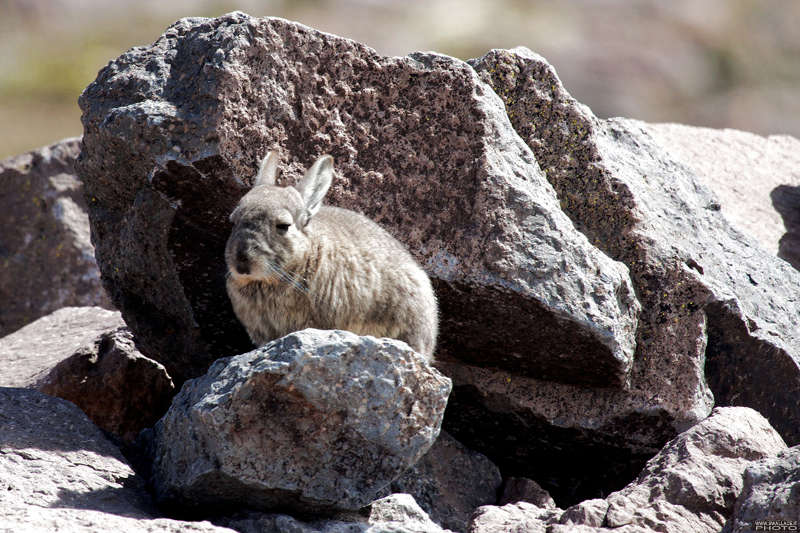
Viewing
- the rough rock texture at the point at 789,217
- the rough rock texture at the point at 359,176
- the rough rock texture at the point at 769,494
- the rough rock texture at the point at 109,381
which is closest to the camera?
the rough rock texture at the point at 769,494

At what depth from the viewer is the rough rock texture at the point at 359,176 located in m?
5.89

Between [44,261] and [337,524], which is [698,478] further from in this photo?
[44,261]

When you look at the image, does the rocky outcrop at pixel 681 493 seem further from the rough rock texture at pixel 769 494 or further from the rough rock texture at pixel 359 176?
the rough rock texture at pixel 359 176

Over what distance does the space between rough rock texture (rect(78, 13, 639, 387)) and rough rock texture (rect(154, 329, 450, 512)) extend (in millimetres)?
1490

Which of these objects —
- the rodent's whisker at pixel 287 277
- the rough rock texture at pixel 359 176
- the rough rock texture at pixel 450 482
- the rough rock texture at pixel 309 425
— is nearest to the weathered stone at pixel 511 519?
the rough rock texture at pixel 309 425

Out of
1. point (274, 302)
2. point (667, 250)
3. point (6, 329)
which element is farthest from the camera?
point (6, 329)

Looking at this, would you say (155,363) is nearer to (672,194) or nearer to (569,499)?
(569,499)

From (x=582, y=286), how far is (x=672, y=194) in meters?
1.95

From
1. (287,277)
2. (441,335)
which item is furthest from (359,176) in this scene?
(441,335)

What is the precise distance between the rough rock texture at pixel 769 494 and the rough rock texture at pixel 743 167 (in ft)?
16.7

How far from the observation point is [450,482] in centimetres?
654

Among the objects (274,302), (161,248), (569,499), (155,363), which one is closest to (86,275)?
(155,363)

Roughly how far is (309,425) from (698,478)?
2.32 metres

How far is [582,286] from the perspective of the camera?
6.00 m
